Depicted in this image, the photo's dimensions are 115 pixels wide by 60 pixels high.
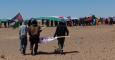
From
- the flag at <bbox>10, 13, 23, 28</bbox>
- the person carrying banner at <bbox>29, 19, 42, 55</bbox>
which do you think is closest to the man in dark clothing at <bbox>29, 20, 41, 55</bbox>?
the person carrying banner at <bbox>29, 19, 42, 55</bbox>

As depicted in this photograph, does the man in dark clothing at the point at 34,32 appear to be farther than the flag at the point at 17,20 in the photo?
No

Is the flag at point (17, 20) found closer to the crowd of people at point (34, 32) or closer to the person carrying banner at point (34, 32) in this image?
the crowd of people at point (34, 32)

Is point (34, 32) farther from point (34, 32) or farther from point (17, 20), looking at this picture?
point (17, 20)

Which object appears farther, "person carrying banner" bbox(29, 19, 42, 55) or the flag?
the flag

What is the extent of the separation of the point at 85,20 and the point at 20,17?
41944 mm

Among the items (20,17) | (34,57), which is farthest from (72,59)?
(20,17)

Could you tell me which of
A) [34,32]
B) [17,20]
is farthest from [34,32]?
[17,20]

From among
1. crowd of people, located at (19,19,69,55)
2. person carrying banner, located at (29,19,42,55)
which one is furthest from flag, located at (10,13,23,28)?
person carrying banner, located at (29,19,42,55)

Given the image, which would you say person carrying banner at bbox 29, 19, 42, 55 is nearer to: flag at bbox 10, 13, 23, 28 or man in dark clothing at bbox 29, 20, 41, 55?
man in dark clothing at bbox 29, 20, 41, 55

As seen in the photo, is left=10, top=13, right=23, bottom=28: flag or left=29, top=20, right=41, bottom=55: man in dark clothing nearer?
left=29, top=20, right=41, bottom=55: man in dark clothing

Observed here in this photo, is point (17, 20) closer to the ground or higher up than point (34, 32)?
higher up

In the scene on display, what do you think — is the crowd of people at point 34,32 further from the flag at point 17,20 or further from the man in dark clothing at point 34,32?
the flag at point 17,20

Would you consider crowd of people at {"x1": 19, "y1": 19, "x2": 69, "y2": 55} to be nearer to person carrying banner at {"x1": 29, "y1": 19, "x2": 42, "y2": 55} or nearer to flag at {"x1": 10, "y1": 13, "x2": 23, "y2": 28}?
person carrying banner at {"x1": 29, "y1": 19, "x2": 42, "y2": 55}

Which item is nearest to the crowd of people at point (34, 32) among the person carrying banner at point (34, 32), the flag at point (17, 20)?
the person carrying banner at point (34, 32)
